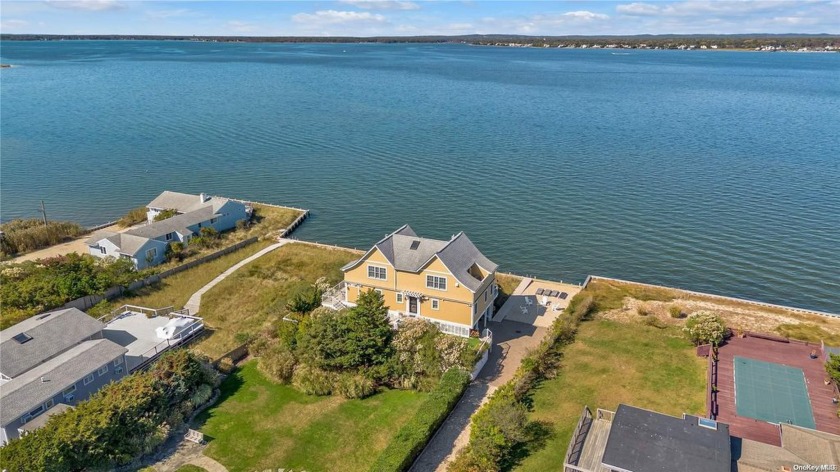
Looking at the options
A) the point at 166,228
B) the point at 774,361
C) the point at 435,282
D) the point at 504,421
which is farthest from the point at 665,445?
the point at 166,228

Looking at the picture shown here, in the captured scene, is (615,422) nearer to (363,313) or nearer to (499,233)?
(363,313)

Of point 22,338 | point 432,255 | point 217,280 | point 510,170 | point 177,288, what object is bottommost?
point 177,288

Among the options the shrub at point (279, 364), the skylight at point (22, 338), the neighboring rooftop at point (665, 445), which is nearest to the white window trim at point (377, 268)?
the shrub at point (279, 364)

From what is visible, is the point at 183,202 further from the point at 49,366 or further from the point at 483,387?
the point at 483,387

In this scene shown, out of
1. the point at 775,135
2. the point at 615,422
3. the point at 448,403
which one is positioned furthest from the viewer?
the point at 775,135

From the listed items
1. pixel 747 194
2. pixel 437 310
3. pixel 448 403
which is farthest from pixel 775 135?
pixel 448 403

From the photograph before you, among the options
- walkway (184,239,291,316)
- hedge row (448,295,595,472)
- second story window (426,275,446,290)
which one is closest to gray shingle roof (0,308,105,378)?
walkway (184,239,291,316)
